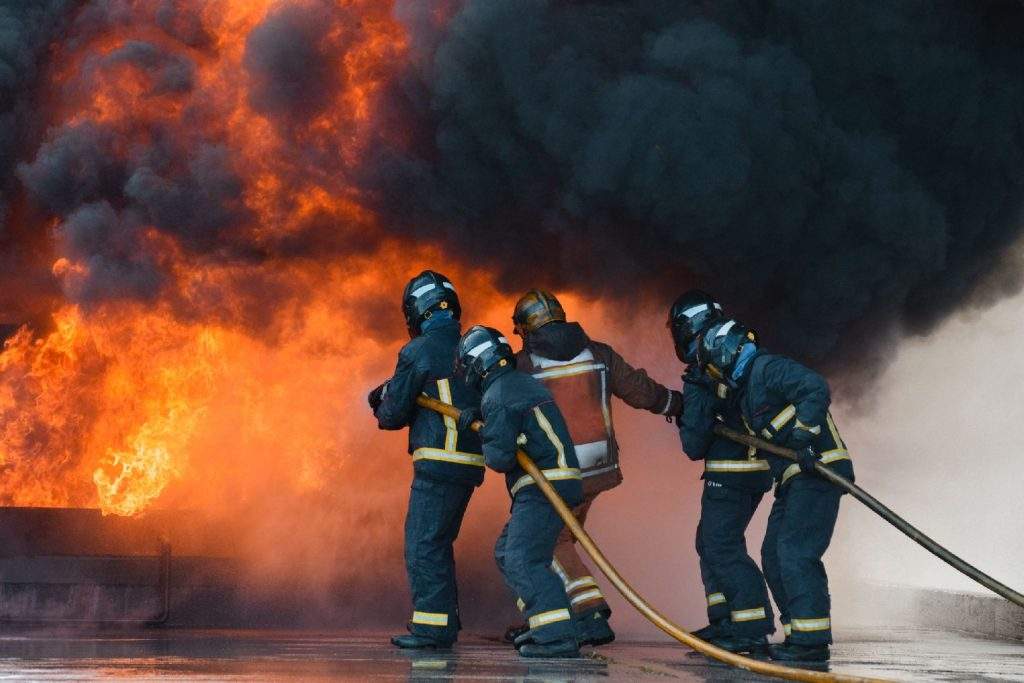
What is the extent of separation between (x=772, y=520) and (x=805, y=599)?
2.10 feet

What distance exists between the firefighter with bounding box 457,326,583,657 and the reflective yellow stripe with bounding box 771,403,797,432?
1.07 metres

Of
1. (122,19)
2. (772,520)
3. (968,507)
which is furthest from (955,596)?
(122,19)

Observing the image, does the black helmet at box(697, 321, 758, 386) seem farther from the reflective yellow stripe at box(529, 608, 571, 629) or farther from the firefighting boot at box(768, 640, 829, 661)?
the reflective yellow stripe at box(529, 608, 571, 629)

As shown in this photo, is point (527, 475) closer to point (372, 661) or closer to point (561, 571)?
point (561, 571)

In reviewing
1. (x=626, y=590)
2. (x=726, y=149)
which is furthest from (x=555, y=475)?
(x=726, y=149)

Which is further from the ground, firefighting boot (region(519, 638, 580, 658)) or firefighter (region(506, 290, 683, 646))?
firefighter (region(506, 290, 683, 646))

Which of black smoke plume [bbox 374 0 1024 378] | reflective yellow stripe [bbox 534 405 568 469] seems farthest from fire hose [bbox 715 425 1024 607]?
black smoke plume [bbox 374 0 1024 378]

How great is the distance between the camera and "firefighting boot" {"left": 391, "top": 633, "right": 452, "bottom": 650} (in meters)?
7.04

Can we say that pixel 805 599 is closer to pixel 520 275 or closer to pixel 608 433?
pixel 608 433

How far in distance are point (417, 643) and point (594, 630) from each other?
1.00 meters

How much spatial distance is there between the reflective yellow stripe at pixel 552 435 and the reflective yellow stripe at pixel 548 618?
72cm

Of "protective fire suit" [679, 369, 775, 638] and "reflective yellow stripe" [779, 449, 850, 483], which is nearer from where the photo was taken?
"reflective yellow stripe" [779, 449, 850, 483]

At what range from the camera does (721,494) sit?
743cm

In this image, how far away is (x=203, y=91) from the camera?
411 inches
